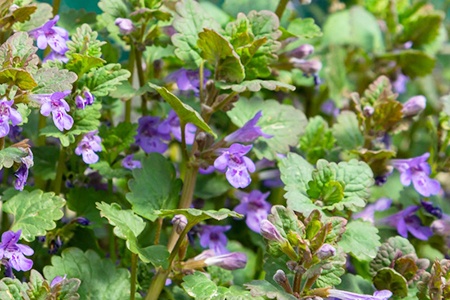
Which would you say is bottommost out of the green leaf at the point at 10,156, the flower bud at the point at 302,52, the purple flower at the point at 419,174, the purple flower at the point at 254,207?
the purple flower at the point at 254,207

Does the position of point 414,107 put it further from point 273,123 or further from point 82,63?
point 82,63

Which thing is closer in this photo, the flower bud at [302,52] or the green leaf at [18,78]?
the green leaf at [18,78]

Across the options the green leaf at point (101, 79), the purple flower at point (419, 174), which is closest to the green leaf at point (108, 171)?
the green leaf at point (101, 79)

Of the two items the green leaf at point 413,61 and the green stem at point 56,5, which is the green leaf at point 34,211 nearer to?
the green stem at point 56,5

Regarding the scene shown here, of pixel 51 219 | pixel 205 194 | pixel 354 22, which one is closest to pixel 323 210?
pixel 205 194

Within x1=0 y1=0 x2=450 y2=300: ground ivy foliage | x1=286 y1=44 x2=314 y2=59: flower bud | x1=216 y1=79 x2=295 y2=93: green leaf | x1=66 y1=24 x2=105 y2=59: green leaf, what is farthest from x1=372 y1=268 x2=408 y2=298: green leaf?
x1=66 y1=24 x2=105 y2=59: green leaf

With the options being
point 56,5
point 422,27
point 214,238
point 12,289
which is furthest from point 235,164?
point 422,27

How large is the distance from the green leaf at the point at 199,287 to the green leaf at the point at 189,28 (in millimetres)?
523

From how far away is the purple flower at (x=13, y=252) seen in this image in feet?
4.75

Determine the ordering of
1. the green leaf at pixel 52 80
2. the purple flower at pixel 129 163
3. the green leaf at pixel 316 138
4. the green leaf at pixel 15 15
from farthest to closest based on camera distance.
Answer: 1. the green leaf at pixel 316 138
2. the purple flower at pixel 129 163
3. the green leaf at pixel 15 15
4. the green leaf at pixel 52 80

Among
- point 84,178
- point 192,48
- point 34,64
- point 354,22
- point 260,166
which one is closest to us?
point 34,64

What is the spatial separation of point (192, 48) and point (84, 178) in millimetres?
445

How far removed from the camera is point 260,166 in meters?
2.16

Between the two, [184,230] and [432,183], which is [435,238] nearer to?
[432,183]
